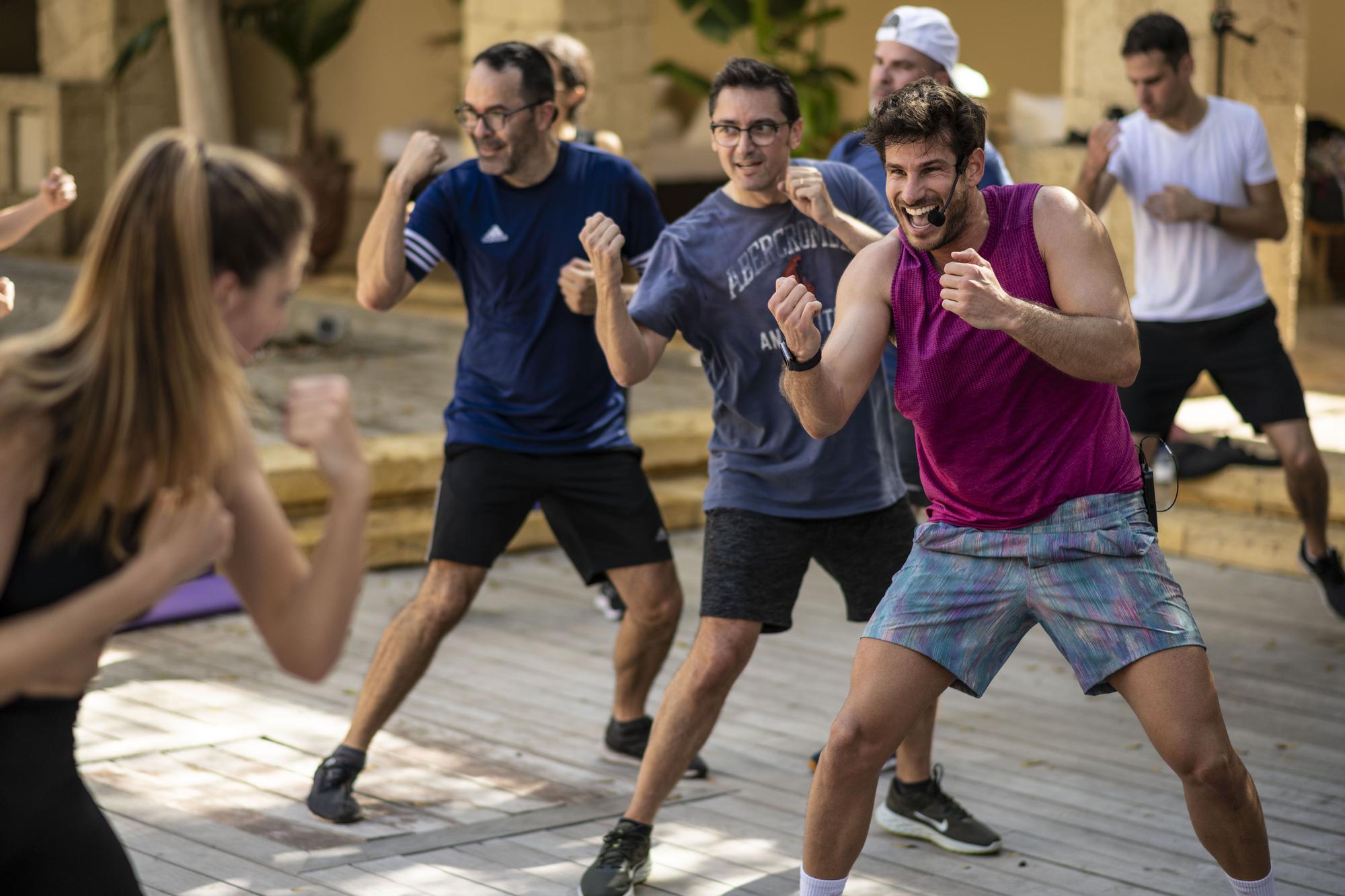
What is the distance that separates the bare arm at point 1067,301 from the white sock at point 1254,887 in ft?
2.98

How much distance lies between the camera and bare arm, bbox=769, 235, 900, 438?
10.2ft

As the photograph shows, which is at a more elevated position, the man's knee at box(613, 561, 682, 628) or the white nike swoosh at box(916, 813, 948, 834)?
the man's knee at box(613, 561, 682, 628)

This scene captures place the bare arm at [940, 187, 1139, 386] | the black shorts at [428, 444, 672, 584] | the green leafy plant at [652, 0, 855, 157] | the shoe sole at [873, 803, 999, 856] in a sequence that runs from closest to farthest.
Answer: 1. the bare arm at [940, 187, 1139, 386]
2. the shoe sole at [873, 803, 999, 856]
3. the black shorts at [428, 444, 672, 584]
4. the green leafy plant at [652, 0, 855, 157]

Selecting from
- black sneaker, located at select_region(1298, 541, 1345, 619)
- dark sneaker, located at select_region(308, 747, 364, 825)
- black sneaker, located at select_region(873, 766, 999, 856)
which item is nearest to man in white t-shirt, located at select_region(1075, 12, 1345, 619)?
black sneaker, located at select_region(1298, 541, 1345, 619)

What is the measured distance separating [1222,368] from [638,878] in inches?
119

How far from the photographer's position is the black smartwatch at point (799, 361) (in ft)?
10.2

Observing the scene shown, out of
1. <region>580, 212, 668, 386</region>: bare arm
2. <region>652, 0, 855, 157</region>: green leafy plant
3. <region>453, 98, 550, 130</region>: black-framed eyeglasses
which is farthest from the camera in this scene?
<region>652, 0, 855, 157</region>: green leafy plant

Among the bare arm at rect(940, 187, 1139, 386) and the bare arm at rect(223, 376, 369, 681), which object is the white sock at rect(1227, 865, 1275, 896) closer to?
the bare arm at rect(940, 187, 1139, 386)

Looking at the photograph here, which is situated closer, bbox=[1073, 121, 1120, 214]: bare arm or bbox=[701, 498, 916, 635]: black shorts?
bbox=[701, 498, 916, 635]: black shorts

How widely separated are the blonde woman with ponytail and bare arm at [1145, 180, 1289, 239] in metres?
4.10

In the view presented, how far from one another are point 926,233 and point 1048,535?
583 mm

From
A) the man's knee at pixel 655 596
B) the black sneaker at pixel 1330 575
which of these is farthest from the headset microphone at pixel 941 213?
the black sneaker at pixel 1330 575

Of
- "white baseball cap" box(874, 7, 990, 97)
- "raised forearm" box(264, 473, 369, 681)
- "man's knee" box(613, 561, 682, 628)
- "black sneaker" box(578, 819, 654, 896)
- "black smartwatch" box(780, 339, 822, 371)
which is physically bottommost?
"black sneaker" box(578, 819, 654, 896)

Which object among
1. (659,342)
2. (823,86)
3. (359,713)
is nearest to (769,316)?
(659,342)
